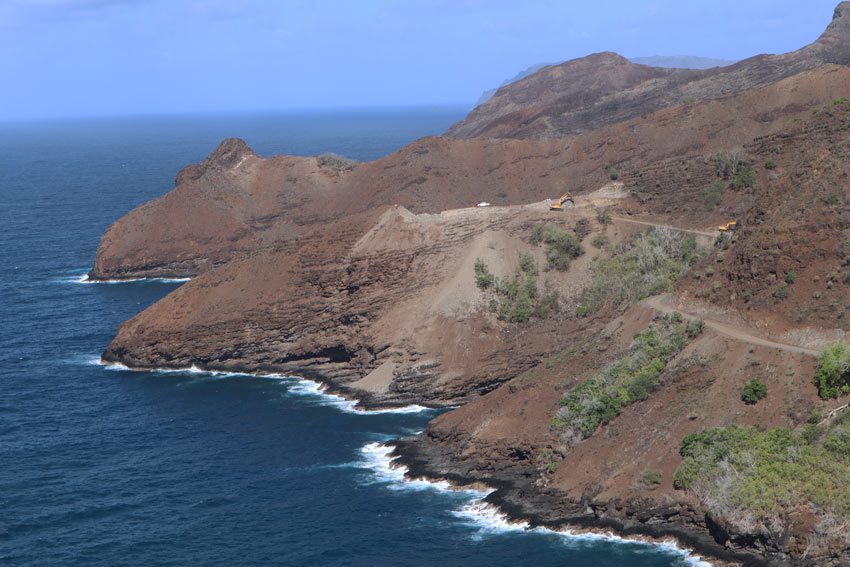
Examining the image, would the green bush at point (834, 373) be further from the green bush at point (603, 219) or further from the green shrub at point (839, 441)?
the green bush at point (603, 219)

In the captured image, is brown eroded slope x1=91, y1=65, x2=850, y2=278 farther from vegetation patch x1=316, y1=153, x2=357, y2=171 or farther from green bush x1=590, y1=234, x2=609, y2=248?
green bush x1=590, y1=234, x2=609, y2=248

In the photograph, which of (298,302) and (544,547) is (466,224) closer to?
(298,302)

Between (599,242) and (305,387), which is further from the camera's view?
(599,242)

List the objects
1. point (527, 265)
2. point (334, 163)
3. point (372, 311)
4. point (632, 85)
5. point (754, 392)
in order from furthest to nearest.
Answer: point (632, 85) < point (334, 163) < point (527, 265) < point (372, 311) < point (754, 392)

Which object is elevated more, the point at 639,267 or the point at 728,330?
the point at 639,267

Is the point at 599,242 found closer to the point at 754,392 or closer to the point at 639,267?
the point at 639,267

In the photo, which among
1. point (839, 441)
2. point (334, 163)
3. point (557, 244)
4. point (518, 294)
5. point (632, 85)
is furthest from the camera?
point (632, 85)

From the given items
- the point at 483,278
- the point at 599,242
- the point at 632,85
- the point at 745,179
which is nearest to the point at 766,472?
the point at 483,278

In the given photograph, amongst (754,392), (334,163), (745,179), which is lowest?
(754,392)
